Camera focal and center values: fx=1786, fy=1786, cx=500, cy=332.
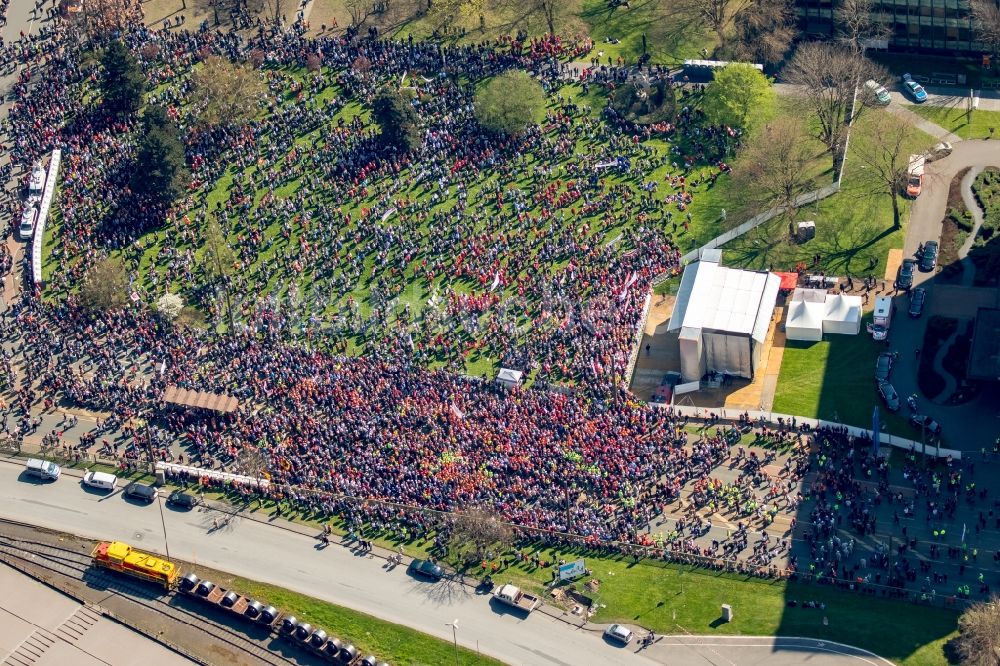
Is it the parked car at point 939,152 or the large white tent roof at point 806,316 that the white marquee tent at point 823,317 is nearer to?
the large white tent roof at point 806,316

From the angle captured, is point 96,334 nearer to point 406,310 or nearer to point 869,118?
point 406,310

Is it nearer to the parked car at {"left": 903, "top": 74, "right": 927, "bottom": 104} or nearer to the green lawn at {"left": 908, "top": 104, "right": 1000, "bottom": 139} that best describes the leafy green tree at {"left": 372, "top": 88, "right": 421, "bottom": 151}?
the parked car at {"left": 903, "top": 74, "right": 927, "bottom": 104}

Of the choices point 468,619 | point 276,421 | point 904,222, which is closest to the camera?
point 468,619

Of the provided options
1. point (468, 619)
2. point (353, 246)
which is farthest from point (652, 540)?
point (353, 246)

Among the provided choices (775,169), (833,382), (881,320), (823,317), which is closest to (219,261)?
(775,169)

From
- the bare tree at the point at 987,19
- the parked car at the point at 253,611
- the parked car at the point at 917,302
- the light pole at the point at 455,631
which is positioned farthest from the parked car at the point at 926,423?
the parked car at the point at 253,611

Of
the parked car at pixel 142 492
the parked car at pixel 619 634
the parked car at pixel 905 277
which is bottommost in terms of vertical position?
the parked car at pixel 619 634

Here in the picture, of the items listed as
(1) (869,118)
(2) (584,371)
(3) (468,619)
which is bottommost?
(3) (468,619)
